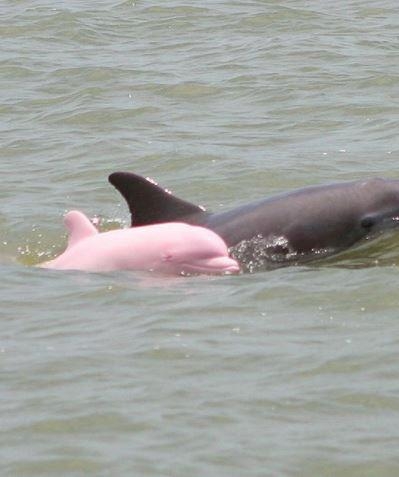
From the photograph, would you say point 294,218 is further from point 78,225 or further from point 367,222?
point 78,225

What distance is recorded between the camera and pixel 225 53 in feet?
72.6

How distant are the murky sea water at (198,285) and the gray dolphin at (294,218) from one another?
0.20 meters

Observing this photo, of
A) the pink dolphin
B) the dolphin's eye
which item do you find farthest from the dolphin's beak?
the dolphin's eye

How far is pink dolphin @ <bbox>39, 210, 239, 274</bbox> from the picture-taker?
40.1 ft

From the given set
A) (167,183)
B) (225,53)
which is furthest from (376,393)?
(225,53)

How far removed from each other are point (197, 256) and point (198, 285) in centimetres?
38

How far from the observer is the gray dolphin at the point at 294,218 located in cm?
1257

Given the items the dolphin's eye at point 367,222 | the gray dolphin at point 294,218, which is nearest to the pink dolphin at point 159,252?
the gray dolphin at point 294,218

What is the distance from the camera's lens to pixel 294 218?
12.6 metres

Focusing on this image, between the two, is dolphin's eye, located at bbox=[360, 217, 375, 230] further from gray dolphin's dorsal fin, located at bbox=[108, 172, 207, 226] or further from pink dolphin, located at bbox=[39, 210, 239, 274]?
gray dolphin's dorsal fin, located at bbox=[108, 172, 207, 226]

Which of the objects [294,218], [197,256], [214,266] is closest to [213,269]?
[214,266]

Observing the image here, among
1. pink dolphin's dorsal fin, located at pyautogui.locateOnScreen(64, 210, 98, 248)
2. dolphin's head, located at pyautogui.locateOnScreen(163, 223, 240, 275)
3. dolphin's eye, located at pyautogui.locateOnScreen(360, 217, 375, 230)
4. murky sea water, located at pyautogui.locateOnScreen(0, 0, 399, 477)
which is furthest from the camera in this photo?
dolphin's eye, located at pyautogui.locateOnScreen(360, 217, 375, 230)

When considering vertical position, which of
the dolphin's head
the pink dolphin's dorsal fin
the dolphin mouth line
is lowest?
the dolphin mouth line

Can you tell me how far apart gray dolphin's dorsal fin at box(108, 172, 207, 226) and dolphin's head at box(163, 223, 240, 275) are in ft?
1.39
